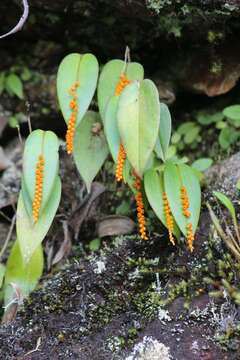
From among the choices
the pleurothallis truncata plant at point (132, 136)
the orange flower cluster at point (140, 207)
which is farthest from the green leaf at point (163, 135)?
the orange flower cluster at point (140, 207)

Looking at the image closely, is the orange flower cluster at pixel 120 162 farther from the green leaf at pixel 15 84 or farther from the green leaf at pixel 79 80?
the green leaf at pixel 15 84

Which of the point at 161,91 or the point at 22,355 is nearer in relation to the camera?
the point at 22,355

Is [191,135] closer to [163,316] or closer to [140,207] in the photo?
[140,207]

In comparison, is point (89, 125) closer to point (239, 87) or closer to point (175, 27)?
point (175, 27)

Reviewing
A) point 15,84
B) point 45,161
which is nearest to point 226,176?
point 45,161

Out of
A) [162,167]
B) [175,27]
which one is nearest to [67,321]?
[162,167]
